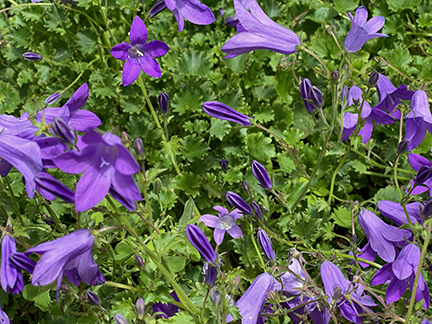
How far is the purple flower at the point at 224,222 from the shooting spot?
6.40 feet

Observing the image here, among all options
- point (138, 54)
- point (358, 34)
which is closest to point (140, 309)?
point (138, 54)

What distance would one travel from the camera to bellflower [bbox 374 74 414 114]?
194 cm

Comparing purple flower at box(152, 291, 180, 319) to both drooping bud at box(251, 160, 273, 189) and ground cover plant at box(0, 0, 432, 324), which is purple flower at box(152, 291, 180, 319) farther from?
drooping bud at box(251, 160, 273, 189)

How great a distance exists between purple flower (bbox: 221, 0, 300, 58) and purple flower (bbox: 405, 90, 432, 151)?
28.1 inches

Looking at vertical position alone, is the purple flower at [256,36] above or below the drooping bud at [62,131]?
above

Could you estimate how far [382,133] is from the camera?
8.56 feet

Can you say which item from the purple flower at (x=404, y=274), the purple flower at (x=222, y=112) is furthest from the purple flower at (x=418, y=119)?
the purple flower at (x=222, y=112)

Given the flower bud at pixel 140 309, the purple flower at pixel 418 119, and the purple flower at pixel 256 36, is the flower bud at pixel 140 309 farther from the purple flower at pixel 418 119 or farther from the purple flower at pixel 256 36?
the purple flower at pixel 418 119

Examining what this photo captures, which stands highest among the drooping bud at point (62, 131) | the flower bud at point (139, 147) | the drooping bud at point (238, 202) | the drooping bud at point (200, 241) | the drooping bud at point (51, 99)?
the drooping bud at point (62, 131)

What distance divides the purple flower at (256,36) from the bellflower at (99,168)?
1.91 feet

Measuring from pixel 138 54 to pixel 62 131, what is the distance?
2.84 ft

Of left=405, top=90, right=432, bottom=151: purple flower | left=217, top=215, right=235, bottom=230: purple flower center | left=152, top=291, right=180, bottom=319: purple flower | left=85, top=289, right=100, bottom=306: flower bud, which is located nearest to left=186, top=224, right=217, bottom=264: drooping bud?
left=85, top=289, right=100, bottom=306: flower bud

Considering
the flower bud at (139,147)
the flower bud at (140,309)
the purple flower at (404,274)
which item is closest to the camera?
the flower bud at (139,147)

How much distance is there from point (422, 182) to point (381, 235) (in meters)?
0.27
